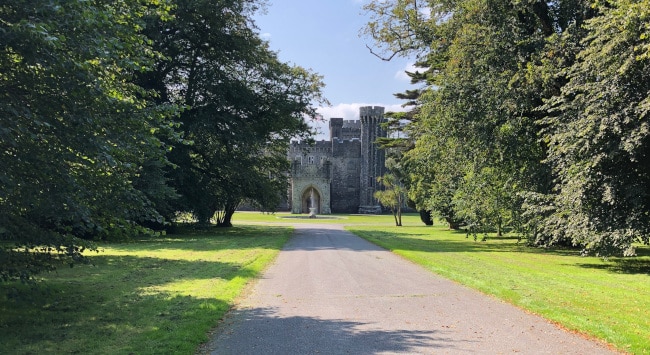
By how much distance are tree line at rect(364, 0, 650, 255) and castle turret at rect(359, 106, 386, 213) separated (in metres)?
53.6

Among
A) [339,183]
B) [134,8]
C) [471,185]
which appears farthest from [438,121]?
[339,183]

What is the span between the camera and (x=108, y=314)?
7.93 meters

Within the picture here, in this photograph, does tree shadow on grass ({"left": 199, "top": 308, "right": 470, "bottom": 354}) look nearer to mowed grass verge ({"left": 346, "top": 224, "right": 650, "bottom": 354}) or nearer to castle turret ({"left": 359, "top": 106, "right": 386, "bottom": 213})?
mowed grass verge ({"left": 346, "top": 224, "right": 650, "bottom": 354})

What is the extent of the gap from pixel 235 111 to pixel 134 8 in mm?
19604

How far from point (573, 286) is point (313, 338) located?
274 inches

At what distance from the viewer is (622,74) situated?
41.2ft

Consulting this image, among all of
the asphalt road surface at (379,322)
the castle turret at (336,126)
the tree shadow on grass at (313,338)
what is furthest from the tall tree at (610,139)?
the castle turret at (336,126)

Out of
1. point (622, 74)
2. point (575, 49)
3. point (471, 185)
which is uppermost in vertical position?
point (575, 49)

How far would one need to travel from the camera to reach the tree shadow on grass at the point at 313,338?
6.03m

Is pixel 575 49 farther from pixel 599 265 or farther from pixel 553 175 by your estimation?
pixel 599 265

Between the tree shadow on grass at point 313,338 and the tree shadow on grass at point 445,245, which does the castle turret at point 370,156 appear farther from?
the tree shadow on grass at point 313,338

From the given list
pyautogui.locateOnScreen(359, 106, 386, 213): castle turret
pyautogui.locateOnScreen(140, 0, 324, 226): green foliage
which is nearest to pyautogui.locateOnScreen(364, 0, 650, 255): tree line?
pyautogui.locateOnScreen(140, 0, 324, 226): green foliage

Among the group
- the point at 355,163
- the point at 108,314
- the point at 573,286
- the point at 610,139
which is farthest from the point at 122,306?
the point at 355,163

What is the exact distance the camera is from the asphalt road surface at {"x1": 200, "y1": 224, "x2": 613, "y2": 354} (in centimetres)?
612
